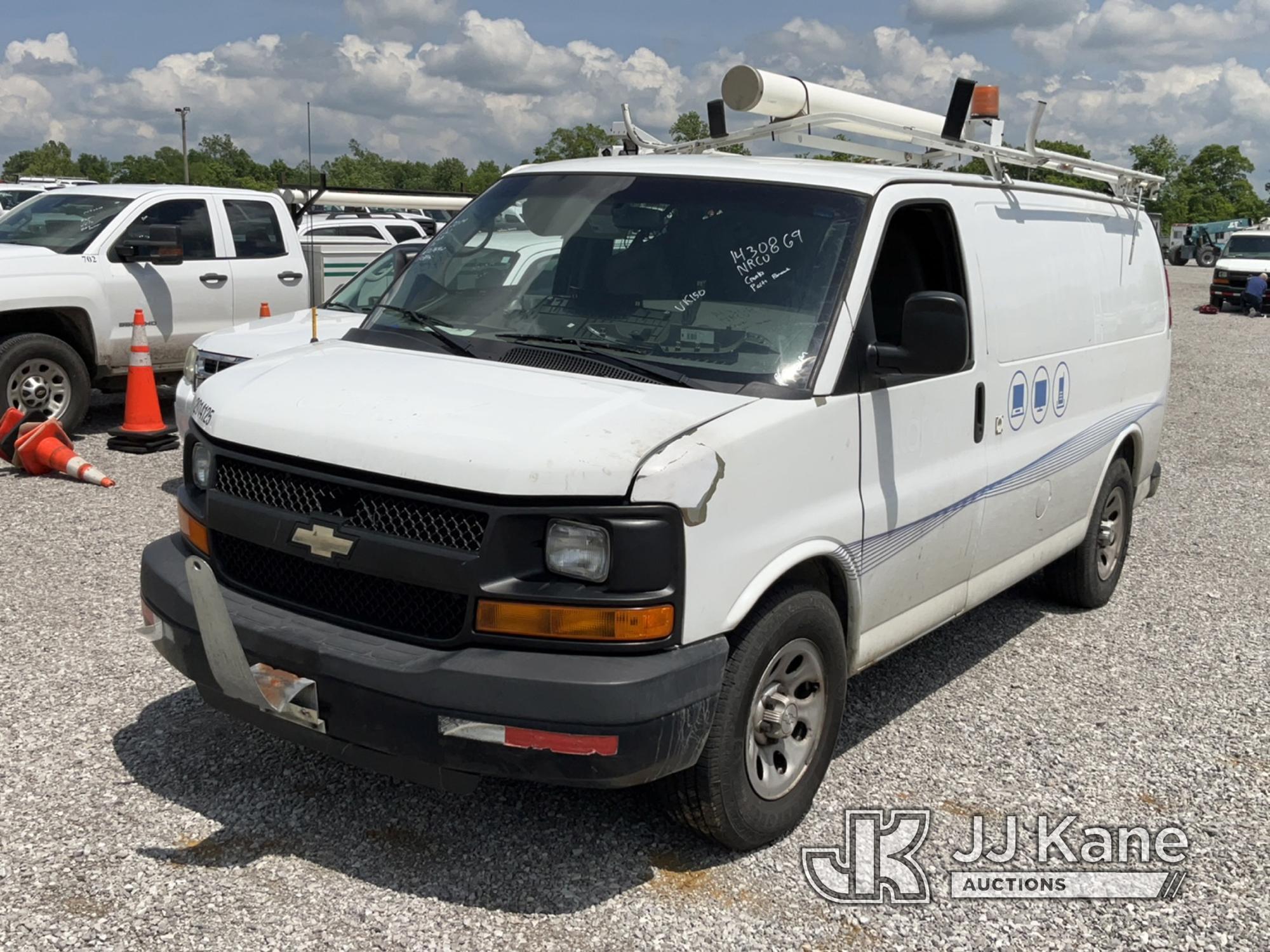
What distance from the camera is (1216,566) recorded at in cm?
790

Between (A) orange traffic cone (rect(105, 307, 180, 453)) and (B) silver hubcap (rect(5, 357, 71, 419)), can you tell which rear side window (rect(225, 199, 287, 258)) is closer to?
(A) orange traffic cone (rect(105, 307, 180, 453))

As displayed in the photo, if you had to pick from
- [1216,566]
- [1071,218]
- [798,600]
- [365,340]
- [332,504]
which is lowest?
[1216,566]

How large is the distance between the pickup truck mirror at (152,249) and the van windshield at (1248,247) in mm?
30627

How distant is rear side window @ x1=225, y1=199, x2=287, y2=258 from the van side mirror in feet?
27.3

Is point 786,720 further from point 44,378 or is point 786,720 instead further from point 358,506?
point 44,378

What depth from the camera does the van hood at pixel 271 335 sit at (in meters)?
7.71

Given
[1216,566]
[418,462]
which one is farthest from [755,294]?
[1216,566]

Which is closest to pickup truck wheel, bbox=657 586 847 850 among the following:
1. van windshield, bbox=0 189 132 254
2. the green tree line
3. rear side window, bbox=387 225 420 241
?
van windshield, bbox=0 189 132 254

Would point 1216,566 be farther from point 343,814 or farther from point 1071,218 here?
point 343,814

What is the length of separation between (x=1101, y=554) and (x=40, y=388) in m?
7.68

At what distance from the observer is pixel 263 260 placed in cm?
1134

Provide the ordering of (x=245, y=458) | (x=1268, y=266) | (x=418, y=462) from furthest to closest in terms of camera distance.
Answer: (x=1268, y=266)
(x=245, y=458)
(x=418, y=462)

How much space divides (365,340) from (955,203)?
7.46 ft

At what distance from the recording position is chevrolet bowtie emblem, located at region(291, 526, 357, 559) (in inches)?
138
